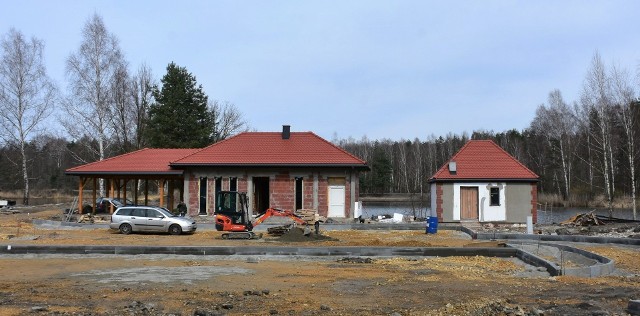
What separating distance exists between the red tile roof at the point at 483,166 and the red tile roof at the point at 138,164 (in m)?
16.0

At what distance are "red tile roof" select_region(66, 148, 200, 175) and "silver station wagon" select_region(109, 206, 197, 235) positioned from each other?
7.07 meters

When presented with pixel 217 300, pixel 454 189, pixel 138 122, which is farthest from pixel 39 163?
pixel 217 300

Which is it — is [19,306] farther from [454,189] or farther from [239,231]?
[454,189]

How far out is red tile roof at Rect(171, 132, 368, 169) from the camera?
34938 millimetres

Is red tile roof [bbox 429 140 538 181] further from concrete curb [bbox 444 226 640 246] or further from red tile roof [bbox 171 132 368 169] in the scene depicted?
concrete curb [bbox 444 226 640 246]

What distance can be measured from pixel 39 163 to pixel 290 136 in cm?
8273

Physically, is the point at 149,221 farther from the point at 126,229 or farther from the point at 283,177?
the point at 283,177

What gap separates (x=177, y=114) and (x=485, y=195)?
3245 cm

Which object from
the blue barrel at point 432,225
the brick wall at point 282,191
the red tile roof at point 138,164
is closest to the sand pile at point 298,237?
the blue barrel at point 432,225

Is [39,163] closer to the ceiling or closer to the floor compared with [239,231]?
closer to the ceiling

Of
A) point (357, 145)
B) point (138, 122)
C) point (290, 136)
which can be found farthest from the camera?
point (357, 145)

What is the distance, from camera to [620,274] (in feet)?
50.1

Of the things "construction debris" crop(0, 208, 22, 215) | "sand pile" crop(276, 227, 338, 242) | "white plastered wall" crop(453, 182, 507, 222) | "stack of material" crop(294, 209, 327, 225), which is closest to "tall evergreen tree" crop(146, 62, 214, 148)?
"construction debris" crop(0, 208, 22, 215)

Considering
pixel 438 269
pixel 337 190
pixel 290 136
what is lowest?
pixel 438 269
